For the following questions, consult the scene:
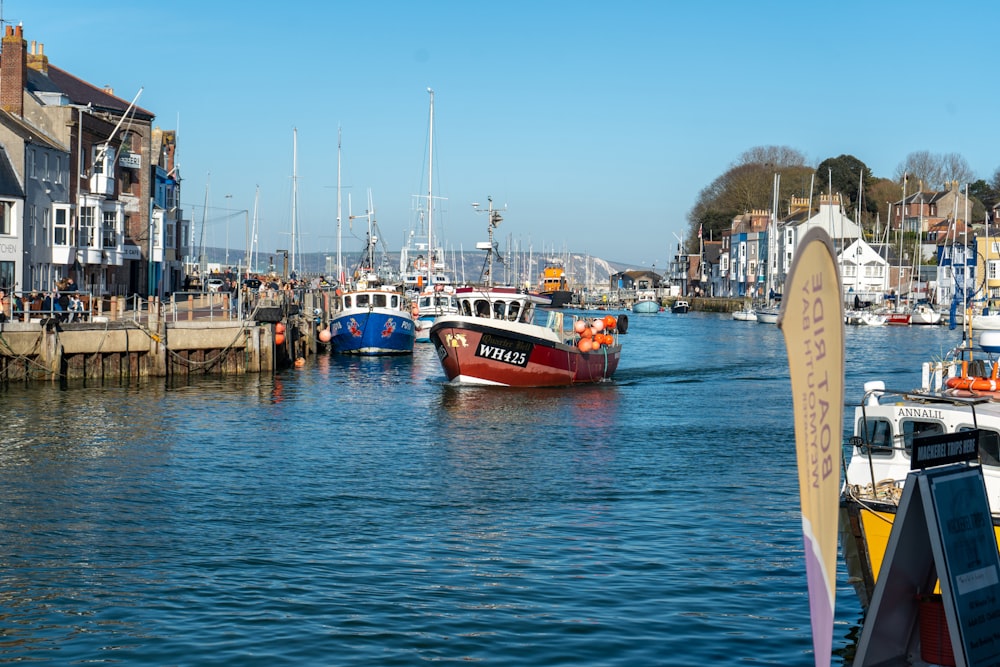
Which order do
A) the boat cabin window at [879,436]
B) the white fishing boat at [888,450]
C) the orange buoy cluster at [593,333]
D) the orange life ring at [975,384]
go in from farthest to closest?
the orange buoy cluster at [593,333], the orange life ring at [975,384], the boat cabin window at [879,436], the white fishing boat at [888,450]

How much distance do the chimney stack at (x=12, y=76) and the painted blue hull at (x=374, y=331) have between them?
19066mm

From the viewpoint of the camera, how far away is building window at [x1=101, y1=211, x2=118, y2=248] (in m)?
62.7

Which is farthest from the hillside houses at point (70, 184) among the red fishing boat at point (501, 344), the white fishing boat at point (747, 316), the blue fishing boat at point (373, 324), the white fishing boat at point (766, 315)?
the white fishing boat at point (747, 316)

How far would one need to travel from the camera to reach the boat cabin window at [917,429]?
1577cm

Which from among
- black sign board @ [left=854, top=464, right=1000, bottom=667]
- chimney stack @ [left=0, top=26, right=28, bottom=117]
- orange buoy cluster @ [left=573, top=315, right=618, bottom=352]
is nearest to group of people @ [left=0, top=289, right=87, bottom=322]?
chimney stack @ [left=0, top=26, right=28, bottom=117]

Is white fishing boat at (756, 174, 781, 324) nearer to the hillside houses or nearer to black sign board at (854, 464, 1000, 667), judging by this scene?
the hillside houses

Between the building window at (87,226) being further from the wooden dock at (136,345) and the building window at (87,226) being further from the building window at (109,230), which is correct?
the wooden dock at (136,345)

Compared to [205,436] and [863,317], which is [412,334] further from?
[863,317]

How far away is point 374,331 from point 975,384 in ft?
155

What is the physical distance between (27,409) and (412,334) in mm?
29601

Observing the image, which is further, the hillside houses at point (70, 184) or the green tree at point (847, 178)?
the green tree at point (847, 178)

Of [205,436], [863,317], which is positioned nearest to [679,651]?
[205,436]

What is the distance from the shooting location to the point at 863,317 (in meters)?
110

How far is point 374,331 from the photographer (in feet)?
205
